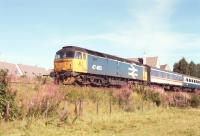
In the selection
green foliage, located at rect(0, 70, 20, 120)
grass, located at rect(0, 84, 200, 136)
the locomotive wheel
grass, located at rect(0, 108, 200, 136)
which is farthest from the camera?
the locomotive wheel

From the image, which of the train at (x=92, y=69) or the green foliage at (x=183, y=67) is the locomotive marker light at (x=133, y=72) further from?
the green foliage at (x=183, y=67)

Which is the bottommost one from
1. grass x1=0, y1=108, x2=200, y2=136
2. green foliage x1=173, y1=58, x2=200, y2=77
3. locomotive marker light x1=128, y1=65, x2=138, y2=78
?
grass x1=0, y1=108, x2=200, y2=136

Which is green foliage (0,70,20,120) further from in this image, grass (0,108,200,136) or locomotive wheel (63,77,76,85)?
locomotive wheel (63,77,76,85)

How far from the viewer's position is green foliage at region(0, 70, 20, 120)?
1717 centimetres

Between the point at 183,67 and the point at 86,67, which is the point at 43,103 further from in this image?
the point at 183,67

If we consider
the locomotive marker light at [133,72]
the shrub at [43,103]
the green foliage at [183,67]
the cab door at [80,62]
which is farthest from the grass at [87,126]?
the green foliage at [183,67]

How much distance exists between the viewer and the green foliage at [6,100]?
17172mm

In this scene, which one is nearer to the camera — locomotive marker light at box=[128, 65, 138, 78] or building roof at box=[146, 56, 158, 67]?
locomotive marker light at box=[128, 65, 138, 78]

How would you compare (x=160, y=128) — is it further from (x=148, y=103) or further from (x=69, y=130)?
(x=148, y=103)

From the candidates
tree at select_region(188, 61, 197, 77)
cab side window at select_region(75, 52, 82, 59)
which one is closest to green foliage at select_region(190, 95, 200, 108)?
cab side window at select_region(75, 52, 82, 59)

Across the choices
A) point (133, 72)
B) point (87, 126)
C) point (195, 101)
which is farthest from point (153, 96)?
point (87, 126)

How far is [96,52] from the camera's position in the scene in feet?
115

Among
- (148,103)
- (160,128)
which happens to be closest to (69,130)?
(160,128)

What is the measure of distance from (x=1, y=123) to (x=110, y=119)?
20.8 feet
